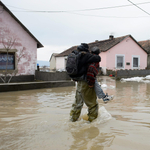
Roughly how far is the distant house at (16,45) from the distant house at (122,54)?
342 inches

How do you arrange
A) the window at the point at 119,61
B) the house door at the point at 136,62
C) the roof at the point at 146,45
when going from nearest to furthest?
the window at the point at 119,61, the house door at the point at 136,62, the roof at the point at 146,45

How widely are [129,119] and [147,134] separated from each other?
0.97 m

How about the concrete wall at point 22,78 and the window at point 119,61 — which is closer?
the concrete wall at point 22,78

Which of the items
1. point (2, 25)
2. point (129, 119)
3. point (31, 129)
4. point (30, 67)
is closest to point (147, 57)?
point (30, 67)

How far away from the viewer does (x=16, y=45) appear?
12984mm

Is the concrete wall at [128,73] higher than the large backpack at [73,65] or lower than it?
lower

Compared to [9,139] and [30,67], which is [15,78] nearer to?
[30,67]

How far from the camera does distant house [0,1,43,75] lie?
1240 centimetres

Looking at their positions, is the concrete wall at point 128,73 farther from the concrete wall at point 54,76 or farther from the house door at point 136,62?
the concrete wall at point 54,76

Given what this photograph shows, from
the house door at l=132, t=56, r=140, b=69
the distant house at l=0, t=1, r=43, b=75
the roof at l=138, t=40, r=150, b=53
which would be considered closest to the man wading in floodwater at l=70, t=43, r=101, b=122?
the distant house at l=0, t=1, r=43, b=75

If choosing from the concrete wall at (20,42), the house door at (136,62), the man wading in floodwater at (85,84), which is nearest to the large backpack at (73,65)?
the man wading in floodwater at (85,84)

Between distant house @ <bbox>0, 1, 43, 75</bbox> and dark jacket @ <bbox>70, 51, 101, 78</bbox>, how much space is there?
972cm

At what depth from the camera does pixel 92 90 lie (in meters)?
3.59

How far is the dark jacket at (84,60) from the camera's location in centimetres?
345
